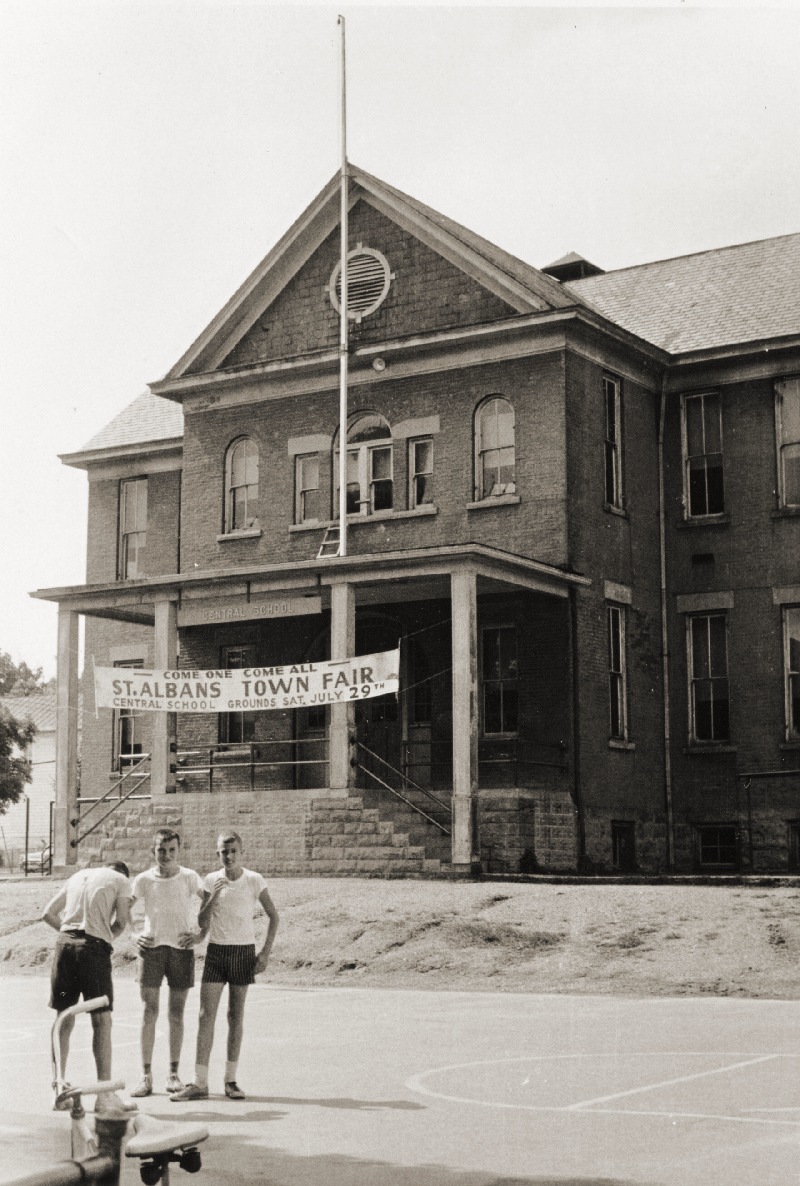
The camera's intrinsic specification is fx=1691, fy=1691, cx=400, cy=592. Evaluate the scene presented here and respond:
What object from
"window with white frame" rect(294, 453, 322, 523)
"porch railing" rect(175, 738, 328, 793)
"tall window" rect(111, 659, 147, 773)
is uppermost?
"window with white frame" rect(294, 453, 322, 523)

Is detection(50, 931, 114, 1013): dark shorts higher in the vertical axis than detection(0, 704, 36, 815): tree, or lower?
lower

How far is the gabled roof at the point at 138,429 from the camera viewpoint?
33.2m

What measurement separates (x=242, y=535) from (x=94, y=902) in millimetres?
18776

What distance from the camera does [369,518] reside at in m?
27.7

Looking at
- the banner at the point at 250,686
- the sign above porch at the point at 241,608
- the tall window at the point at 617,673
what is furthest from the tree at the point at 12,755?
the tall window at the point at 617,673

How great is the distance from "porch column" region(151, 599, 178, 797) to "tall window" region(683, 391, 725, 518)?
8.72m

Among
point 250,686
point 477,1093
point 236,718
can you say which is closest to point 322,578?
point 250,686

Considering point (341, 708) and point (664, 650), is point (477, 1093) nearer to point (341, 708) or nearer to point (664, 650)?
point (341, 708)

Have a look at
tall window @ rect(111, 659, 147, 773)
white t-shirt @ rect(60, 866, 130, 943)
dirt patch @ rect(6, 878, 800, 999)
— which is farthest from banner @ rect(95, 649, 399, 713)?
white t-shirt @ rect(60, 866, 130, 943)

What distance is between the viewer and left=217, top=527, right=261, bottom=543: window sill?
2893 centimetres

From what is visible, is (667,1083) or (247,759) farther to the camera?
(247,759)

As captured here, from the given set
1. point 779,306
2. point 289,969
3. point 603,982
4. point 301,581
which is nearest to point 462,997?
point 603,982

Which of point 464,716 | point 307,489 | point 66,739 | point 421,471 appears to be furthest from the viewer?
point 307,489

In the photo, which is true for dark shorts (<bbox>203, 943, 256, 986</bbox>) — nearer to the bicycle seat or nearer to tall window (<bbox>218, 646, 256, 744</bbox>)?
the bicycle seat
